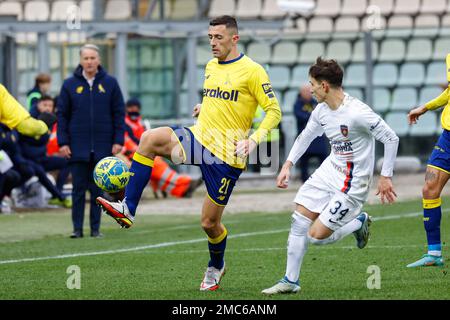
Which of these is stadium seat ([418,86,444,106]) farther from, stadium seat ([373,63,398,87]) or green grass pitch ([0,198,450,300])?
green grass pitch ([0,198,450,300])

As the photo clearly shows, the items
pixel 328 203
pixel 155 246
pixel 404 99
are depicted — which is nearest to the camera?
pixel 328 203

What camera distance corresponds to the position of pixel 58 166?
20.1 meters

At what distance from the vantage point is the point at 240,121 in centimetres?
957

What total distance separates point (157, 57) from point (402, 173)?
20.1 ft

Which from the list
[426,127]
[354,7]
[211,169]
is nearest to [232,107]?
[211,169]

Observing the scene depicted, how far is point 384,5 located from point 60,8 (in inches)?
323

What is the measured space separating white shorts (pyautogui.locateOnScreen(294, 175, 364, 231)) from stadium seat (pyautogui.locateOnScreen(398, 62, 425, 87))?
20.5m

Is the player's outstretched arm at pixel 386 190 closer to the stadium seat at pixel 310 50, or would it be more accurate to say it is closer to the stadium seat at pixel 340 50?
the stadium seat at pixel 340 50

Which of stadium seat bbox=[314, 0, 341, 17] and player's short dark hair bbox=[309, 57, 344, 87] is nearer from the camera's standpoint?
player's short dark hair bbox=[309, 57, 344, 87]

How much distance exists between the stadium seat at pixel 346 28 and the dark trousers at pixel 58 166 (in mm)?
11985

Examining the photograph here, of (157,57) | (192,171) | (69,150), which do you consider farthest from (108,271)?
(157,57)

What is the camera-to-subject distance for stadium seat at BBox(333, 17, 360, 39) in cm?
3039

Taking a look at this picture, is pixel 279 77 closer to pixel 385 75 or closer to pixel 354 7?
pixel 385 75

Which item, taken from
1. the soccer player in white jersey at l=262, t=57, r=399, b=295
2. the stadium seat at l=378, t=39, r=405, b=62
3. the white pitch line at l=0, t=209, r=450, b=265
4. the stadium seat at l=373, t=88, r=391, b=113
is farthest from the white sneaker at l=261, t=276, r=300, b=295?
the stadium seat at l=378, t=39, r=405, b=62
